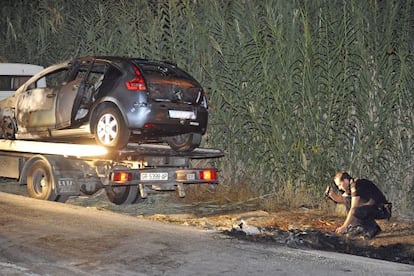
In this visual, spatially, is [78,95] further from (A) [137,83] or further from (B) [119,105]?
(A) [137,83]

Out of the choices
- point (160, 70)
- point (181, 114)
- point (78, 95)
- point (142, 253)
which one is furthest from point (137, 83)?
point (142, 253)

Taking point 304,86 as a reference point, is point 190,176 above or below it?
below

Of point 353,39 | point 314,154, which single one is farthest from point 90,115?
point 353,39

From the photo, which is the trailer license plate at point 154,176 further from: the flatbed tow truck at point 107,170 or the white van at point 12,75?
the white van at point 12,75

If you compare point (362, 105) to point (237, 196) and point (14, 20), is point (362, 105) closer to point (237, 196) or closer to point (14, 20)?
point (237, 196)

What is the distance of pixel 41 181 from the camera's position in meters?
12.6

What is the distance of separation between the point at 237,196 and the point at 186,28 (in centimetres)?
349

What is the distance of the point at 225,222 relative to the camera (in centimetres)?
1085

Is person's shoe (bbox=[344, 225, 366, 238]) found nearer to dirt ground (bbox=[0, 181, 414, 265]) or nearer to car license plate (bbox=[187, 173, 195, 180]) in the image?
dirt ground (bbox=[0, 181, 414, 265])

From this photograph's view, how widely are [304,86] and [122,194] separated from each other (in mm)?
3555

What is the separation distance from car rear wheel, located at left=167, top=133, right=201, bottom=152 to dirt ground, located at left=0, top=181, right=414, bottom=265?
1.00 m

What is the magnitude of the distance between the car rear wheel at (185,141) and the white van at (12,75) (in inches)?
183

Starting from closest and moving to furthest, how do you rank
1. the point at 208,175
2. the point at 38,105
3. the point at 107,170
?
1. the point at 107,170
2. the point at 208,175
3. the point at 38,105

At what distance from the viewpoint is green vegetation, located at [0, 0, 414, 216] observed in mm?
11836
